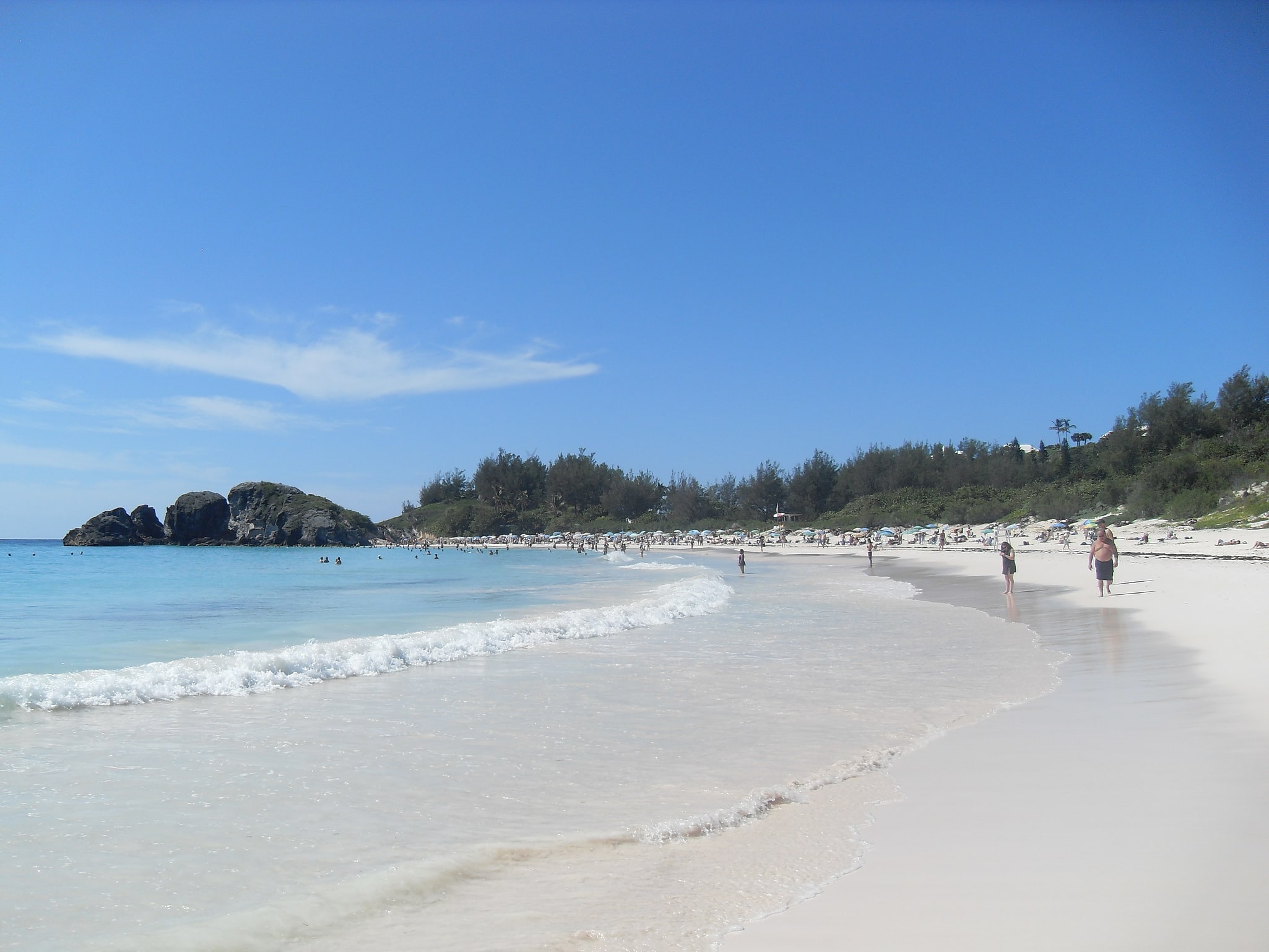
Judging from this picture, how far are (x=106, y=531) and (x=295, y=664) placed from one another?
357 ft

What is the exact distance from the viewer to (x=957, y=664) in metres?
11.0

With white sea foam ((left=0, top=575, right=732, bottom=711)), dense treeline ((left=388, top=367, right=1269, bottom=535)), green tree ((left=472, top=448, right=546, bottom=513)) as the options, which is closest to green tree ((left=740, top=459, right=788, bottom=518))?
dense treeline ((left=388, top=367, right=1269, bottom=535))

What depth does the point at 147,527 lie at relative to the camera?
331ft

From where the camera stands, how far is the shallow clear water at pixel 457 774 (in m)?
3.91

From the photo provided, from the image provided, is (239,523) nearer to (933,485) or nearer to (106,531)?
(106,531)

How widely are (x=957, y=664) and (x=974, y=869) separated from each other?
295 inches

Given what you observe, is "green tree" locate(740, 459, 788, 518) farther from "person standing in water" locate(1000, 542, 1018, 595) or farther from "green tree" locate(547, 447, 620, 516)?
"person standing in water" locate(1000, 542, 1018, 595)

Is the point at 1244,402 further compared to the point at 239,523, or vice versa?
the point at 239,523

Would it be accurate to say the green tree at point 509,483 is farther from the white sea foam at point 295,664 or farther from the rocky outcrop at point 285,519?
the white sea foam at point 295,664

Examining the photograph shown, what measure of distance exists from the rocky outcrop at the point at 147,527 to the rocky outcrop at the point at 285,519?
11529 millimetres

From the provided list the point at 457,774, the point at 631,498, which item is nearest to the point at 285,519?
the point at 631,498

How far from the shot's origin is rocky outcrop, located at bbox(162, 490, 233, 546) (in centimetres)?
9762

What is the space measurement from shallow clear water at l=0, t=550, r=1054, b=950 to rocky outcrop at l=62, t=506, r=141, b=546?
100 metres

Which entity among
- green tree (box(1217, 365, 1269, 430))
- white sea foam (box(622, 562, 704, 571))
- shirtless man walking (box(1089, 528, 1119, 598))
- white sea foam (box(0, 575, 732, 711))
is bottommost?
white sea foam (box(622, 562, 704, 571))
